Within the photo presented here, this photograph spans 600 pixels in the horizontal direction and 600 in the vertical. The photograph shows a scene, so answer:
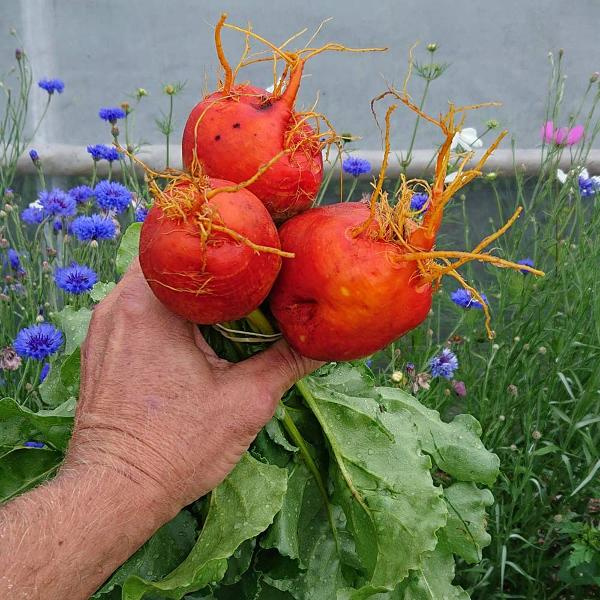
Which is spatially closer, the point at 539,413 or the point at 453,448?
the point at 453,448

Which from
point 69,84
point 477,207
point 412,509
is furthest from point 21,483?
point 477,207

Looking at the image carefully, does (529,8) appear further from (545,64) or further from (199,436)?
(199,436)

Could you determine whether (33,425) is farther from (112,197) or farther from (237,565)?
(112,197)

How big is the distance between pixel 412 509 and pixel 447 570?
0.88 ft

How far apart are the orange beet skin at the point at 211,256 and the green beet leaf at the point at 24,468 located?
2.02ft

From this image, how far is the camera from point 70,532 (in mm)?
981

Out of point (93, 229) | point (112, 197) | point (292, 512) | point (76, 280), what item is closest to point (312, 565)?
point (292, 512)

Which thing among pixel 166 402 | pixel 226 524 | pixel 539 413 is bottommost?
pixel 539 413

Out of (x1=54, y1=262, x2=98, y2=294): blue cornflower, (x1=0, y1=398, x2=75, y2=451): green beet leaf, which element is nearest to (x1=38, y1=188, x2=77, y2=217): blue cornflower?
(x1=54, y1=262, x2=98, y2=294): blue cornflower

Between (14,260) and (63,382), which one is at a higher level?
(63,382)

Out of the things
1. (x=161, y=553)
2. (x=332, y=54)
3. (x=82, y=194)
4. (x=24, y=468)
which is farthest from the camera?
(x=332, y=54)

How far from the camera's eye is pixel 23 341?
1744mm

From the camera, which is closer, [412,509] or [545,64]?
[412,509]

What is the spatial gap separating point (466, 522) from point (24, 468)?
898 mm
